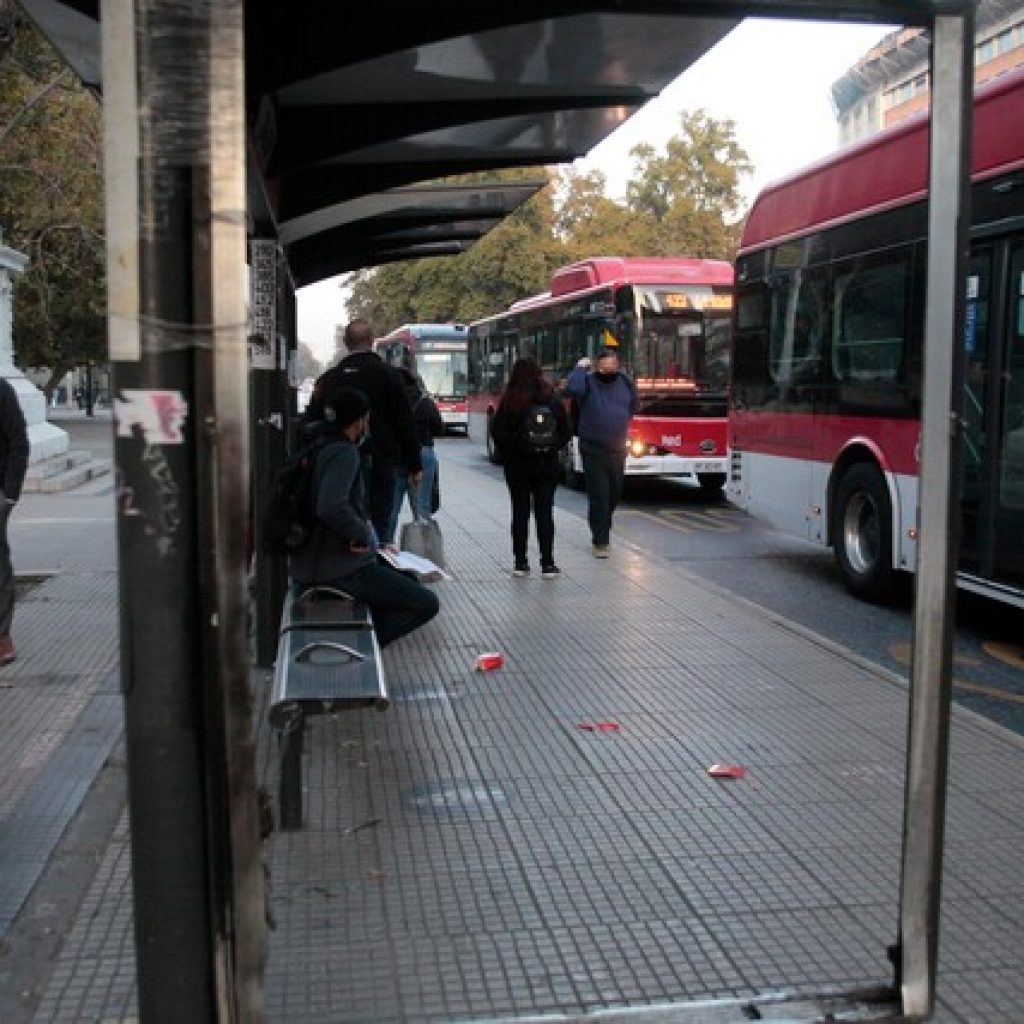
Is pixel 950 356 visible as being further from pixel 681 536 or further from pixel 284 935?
pixel 681 536

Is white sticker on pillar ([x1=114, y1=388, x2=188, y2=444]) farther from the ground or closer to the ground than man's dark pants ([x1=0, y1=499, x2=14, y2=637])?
farther from the ground

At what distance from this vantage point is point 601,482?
10.6 metres

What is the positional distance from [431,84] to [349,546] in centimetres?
214

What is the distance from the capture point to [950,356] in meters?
2.78

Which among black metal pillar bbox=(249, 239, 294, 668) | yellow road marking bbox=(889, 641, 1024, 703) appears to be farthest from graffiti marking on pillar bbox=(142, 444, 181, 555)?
yellow road marking bbox=(889, 641, 1024, 703)

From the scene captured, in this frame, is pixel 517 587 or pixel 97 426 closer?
pixel 517 587

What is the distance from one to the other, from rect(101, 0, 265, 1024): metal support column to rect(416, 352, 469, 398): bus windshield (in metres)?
30.8

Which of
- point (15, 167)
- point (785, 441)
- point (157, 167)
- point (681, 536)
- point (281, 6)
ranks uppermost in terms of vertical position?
point (15, 167)

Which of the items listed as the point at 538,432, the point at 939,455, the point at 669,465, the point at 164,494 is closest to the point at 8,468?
the point at 538,432

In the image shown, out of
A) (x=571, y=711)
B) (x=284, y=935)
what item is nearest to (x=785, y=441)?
(x=571, y=711)

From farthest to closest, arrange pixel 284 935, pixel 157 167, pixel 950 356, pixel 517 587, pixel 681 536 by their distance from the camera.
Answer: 1. pixel 681 536
2. pixel 517 587
3. pixel 284 935
4. pixel 950 356
5. pixel 157 167

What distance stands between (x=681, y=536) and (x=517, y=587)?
4.35 m

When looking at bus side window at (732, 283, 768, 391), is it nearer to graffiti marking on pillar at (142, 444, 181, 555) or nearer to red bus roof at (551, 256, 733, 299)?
red bus roof at (551, 256, 733, 299)

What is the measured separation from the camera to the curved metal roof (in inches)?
153
